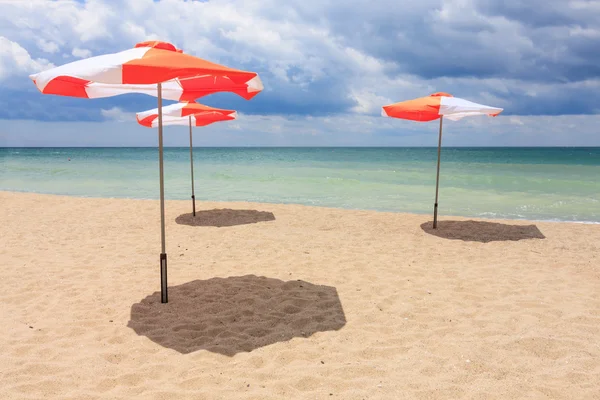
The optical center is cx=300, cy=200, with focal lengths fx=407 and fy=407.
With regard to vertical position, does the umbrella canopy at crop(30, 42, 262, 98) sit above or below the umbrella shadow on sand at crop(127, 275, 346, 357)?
above

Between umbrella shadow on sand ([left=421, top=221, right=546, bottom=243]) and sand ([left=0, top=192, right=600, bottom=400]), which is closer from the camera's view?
sand ([left=0, top=192, right=600, bottom=400])

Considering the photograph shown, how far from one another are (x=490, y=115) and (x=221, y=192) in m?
11.2

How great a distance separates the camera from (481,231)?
7.89 metres

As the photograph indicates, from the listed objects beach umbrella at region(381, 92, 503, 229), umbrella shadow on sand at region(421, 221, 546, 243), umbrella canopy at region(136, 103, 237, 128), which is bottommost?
umbrella shadow on sand at region(421, 221, 546, 243)

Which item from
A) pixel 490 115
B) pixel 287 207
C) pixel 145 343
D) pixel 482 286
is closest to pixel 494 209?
pixel 490 115

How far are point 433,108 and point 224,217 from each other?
194 inches

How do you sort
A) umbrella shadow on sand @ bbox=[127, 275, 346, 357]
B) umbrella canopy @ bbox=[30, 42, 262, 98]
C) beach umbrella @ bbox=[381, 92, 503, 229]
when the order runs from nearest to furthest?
umbrella canopy @ bbox=[30, 42, 262, 98]
umbrella shadow on sand @ bbox=[127, 275, 346, 357]
beach umbrella @ bbox=[381, 92, 503, 229]

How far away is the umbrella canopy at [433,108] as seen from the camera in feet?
22.6

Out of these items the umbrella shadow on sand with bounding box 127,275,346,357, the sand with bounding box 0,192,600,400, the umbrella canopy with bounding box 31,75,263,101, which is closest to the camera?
the sand with bounding box 0,192,600,400

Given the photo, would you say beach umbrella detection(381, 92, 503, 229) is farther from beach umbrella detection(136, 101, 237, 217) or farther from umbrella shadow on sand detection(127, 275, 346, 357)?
umbrella shadow on sand detection(127, 275, 346, 357)

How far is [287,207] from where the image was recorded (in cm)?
1061

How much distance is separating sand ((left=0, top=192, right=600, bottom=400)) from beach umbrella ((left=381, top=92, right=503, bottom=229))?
7.25 ft

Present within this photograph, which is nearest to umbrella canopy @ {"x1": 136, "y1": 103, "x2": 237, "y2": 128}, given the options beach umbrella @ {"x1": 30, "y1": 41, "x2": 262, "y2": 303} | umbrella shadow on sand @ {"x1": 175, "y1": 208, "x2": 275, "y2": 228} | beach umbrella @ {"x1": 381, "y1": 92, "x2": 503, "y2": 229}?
umbrella shadow on sand @ {"x1": 175, "y1": 208, "x2": 275, "y2": 228}

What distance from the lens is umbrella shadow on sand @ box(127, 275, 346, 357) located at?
11.1 feet
